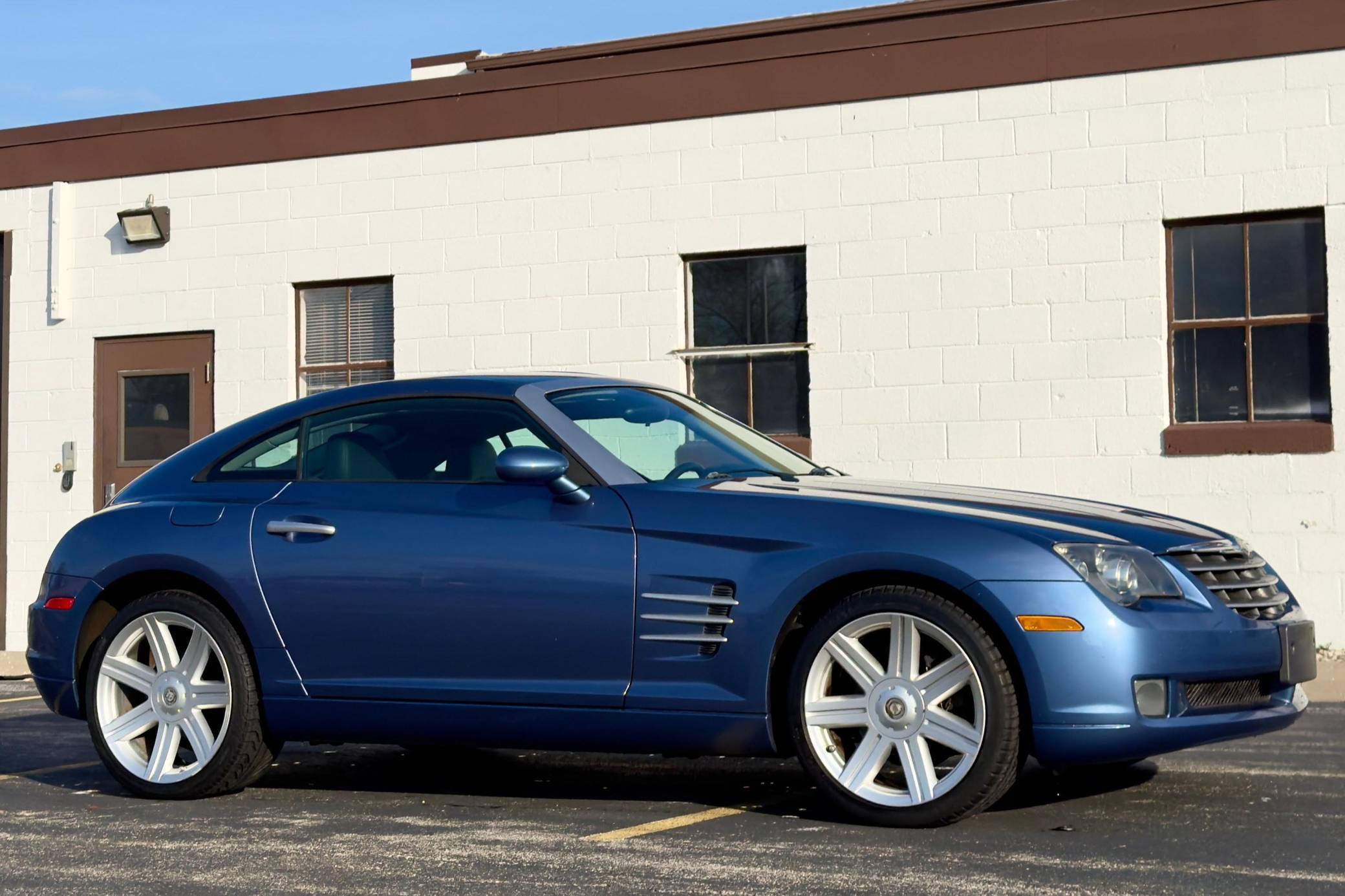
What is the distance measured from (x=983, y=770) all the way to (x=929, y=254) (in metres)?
6.75

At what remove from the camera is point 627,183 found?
491 inches

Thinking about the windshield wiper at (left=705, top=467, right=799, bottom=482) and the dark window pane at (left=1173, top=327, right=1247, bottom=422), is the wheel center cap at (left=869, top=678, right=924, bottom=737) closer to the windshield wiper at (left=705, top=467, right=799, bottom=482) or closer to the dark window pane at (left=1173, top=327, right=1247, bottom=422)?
the windshield wiper at (left=705, top=467, right=799, bottom=482)

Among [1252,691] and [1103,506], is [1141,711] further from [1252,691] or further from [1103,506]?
[1103,506]

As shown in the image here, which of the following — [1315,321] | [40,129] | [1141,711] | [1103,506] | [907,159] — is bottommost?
[1141,711]

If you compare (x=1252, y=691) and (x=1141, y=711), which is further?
(x=1252, y=691)

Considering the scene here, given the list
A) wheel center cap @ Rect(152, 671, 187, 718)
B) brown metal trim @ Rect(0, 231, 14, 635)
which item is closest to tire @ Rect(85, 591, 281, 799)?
wheel center cap @ Rect(152, 671, 187, 718)

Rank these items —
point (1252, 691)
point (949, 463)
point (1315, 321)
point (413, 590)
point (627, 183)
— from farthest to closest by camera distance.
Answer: point (627, 183) → point (949, 463) → point (1315, 321) → point (413, 590) → point (1252, 691)

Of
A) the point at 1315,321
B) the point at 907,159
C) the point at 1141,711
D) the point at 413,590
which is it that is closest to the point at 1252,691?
the point at 1141,711

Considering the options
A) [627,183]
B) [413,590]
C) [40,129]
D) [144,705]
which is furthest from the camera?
[40,129]

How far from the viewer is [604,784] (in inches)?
257

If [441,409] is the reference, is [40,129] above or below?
above

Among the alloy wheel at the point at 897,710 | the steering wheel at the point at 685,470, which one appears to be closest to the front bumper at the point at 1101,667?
the alloy wheel at the point at 897,710

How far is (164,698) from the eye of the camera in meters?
6.37

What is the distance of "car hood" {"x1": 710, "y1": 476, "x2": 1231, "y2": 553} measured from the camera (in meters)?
5.44
